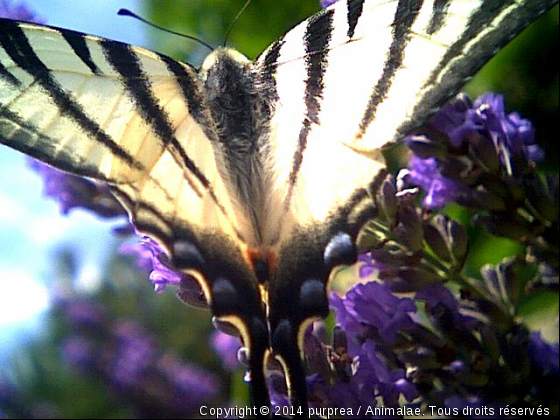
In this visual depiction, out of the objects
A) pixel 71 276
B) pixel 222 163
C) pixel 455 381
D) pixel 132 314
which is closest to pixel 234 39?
pixel 222 163

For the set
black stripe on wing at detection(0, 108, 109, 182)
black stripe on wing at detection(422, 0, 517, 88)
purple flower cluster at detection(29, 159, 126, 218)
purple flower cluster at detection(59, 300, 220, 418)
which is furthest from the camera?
purple flower cluster at detection(59, 300, 220, 418)

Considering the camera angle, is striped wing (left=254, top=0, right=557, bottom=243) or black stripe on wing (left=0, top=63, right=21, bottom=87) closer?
striped wing (left=254, top=0, right=557, bottom=243)

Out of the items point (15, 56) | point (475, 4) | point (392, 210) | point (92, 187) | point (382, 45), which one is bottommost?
point (92, 187)

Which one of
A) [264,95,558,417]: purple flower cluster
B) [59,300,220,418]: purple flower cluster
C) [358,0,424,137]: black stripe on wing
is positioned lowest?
[59,300,220,418]: purple flower cluster

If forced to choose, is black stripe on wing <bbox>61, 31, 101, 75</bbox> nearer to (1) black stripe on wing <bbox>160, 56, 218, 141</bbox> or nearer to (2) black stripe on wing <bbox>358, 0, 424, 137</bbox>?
(1) black stripe on wing <bbox>160, 56, 218, 141</bbox>

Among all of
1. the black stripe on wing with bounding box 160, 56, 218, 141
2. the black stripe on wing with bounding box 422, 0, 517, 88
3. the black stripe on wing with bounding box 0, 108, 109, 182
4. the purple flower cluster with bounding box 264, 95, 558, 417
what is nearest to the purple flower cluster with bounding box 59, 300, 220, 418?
the purple flower cluster with bounding box 264, 95, 558, 417

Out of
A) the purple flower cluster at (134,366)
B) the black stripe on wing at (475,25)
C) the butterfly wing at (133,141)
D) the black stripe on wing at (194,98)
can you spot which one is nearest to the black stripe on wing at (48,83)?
the butterfly wing at (133,141)

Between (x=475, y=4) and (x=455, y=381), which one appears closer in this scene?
(x=475, y=4)

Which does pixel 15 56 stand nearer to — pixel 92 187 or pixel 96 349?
pixel 92 187
